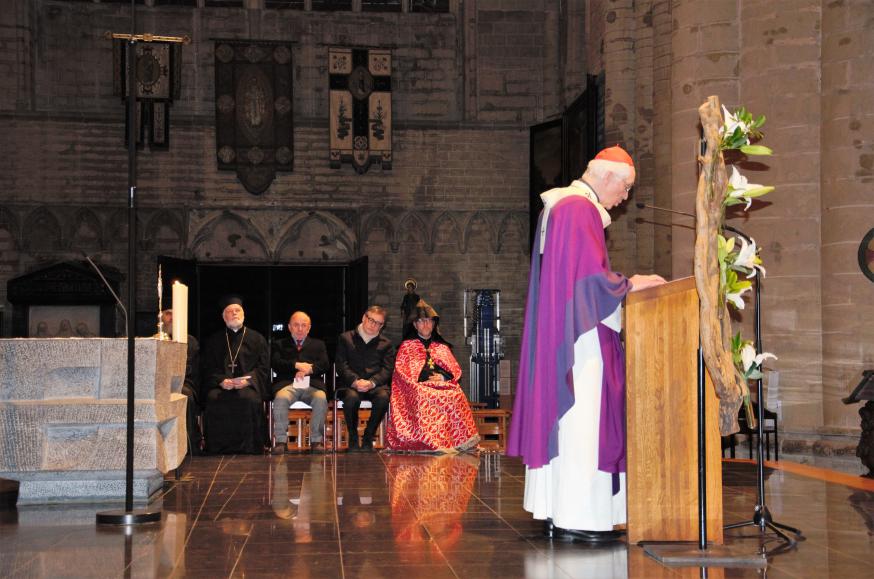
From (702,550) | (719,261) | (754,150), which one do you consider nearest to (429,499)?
(702,550)

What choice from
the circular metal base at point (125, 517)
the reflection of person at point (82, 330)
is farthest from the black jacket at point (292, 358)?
the reflection of person at point (82, 330)

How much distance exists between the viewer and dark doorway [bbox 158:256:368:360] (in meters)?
17.2

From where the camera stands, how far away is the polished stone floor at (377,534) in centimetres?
397

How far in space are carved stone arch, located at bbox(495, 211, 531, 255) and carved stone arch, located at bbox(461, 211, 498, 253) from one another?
0.10 m

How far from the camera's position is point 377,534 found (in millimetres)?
4770

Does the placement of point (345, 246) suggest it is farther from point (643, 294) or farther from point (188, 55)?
point (643, 294)

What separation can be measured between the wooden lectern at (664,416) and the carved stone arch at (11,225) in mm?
13969

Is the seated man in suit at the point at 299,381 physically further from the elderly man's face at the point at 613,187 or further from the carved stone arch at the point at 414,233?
the carved stone arch at the point at 414,233

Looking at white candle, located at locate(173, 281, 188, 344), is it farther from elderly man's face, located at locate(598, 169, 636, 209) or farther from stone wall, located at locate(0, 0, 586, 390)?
stone wall, located at locate(0, 0, 586, 390)

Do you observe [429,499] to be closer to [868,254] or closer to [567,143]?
[868,254]

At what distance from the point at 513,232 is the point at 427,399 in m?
8.40

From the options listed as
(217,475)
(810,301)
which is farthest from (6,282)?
(810,301)

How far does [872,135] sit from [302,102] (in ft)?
34.9

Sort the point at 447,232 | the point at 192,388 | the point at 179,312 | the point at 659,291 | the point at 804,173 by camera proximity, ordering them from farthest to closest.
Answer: the point at 447,232 < the point at 192,388 < the point at 804,173 < the point at 179,312 < the point at 659,291
